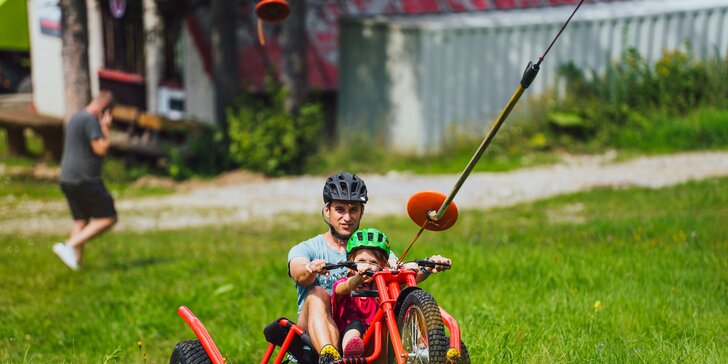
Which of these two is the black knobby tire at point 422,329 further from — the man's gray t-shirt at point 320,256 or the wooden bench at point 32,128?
the wooden bench at point 32,128

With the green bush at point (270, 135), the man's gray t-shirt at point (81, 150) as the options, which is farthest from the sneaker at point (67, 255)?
the green bush at point (270, 135)

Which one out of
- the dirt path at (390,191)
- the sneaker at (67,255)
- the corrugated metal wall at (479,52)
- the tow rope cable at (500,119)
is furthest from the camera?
the corrugated metal wall at (479,52)


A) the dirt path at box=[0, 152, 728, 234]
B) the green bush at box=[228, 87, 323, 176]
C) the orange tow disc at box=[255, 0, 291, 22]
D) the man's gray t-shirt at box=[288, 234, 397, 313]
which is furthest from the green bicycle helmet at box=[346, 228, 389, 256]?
the green bush at box=[228, 87, 323, 176]

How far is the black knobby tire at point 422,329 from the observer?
3.69 metres

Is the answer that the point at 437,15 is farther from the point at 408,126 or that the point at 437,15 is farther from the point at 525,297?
the point at 525,297

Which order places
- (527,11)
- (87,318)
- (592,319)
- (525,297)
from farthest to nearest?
(527,11)
(87,318)
(525,297)
(592,319)

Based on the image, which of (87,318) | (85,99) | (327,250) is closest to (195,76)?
(85,99)

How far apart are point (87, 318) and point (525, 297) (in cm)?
354

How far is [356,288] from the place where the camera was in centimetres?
433

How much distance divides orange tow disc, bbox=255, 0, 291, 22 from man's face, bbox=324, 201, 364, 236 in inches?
57.9

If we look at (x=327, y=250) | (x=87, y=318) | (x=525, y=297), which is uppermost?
(x=327, y=250)

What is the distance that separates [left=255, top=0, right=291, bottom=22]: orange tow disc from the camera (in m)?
5.41

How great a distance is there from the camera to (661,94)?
16156 millimetres

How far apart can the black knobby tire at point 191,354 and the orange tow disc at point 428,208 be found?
4.13 feet
